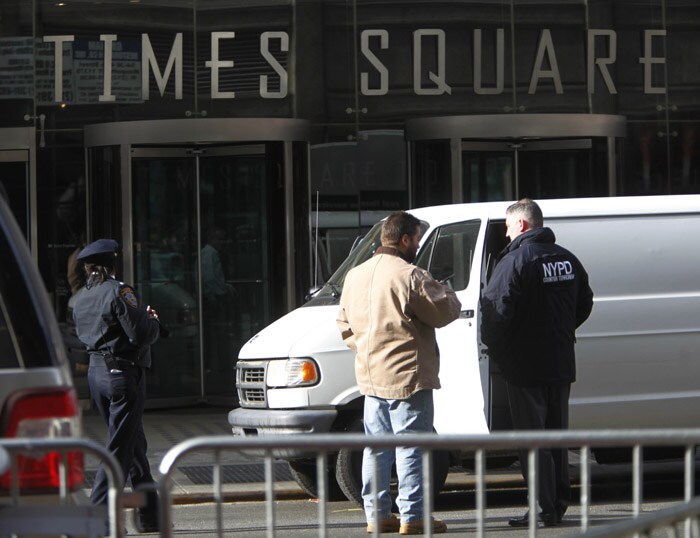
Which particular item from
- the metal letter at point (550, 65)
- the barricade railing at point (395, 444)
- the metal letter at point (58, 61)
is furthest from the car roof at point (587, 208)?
the metal letter at point (58, 61)

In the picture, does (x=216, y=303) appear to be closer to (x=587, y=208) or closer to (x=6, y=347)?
(x=587, y=208)

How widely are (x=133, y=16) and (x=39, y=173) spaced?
6.42 ft

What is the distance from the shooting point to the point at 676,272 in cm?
896

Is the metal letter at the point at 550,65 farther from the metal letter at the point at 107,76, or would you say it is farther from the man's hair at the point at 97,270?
the man's hair at the point at 97,270

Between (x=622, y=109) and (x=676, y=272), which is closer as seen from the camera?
(x=676, y=272)

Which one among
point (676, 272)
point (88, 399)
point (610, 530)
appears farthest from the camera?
point (88, 399)

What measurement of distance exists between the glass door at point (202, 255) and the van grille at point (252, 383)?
5.36 meters

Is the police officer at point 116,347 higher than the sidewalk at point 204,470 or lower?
higher

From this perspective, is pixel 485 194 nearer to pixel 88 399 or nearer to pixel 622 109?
pixel 622 109

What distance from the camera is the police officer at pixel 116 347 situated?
818 centimetres

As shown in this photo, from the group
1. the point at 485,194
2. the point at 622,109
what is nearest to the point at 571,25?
the point at 622,109

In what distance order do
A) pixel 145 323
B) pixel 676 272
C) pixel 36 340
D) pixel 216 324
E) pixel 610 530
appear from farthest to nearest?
1. pixel 216 324
2. pixel 676 272
3. pixel 145 323
4. pixel 36 340
5. pixel 610 530

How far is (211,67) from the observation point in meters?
14.8

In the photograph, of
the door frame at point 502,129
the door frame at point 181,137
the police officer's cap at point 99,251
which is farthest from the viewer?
the door frame at point 502,129
